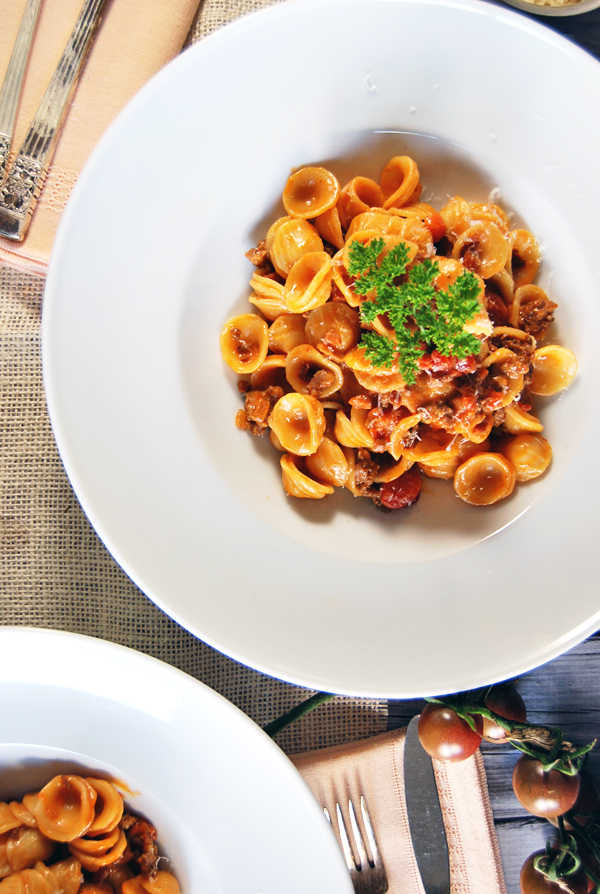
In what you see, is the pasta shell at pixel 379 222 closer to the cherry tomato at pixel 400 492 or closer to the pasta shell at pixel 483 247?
the pasta shell at pixel 483 247

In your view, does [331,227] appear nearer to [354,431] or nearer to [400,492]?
[354,431]

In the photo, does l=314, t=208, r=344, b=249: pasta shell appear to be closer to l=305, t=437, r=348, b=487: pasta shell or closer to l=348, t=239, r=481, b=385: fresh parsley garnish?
l=348, t=239, r=481, b=385: fresh parsley garnish

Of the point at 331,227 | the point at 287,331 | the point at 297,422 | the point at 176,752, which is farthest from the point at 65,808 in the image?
the point at 331,227

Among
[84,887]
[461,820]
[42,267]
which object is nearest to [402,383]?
[42,267]

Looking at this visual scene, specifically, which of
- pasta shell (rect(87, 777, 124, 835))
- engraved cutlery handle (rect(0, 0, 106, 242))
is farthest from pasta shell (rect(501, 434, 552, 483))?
engraved cutlery handle (rect(0, 0, 106, 242))

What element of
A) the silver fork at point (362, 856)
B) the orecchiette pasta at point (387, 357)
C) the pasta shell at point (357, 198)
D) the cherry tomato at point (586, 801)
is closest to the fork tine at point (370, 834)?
the silver fork at point (362, 856)

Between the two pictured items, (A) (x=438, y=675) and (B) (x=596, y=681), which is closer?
(A) (x=438, y=675)

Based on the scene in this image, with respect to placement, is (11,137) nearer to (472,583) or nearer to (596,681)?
(472,583)
